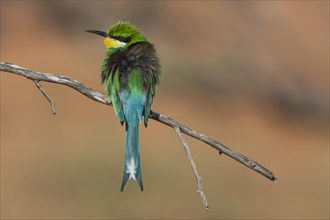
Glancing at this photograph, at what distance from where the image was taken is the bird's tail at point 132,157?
2627mm

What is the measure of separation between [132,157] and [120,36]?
21.0 inches

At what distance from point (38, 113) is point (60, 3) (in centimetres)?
238

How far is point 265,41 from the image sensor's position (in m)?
8.85

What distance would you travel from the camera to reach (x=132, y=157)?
8.92ft

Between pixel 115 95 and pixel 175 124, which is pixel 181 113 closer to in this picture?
pixel 115 95

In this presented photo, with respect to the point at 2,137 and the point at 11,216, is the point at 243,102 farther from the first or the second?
the point at 11,216

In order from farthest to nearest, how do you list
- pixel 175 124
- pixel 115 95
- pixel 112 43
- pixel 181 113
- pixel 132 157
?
pixel 181 113 → pixel 112 43 → pixel 115 95 → pixel 132 157 → pixel 175 124

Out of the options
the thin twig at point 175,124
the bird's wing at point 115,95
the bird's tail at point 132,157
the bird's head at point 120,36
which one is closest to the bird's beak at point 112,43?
the bird's head at point 120,36

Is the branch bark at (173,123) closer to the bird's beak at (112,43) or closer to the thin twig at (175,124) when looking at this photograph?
the thin twig at (175,124)

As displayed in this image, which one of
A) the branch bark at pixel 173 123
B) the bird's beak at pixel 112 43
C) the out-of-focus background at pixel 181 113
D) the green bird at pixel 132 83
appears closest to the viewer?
the branch bark at pixel 173 123

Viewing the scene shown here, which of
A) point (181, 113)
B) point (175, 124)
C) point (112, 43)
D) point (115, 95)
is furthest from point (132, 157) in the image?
point (181, 113)

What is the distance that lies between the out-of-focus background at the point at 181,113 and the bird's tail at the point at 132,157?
3229mm

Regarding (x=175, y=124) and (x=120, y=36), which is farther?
(x=120, y=36)

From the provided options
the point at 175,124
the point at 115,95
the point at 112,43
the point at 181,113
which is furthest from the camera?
the point at 181,113
